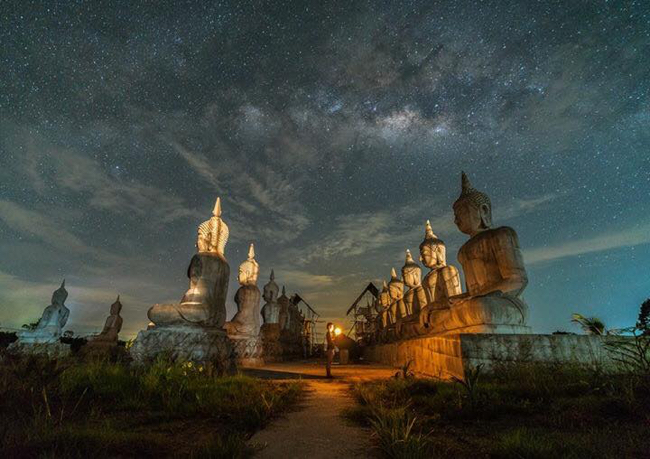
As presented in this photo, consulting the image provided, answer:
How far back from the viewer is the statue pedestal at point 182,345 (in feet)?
23.3

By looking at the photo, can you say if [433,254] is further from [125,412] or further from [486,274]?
[125,412]

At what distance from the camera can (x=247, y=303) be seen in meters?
14.6

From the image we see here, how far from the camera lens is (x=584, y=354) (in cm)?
541

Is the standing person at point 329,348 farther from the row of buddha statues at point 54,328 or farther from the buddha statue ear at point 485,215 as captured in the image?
the row of buddha statues at point 54,328

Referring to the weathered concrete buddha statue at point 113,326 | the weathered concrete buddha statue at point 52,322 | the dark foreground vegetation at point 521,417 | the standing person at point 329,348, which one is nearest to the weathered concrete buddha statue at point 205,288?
the standing person at point 329,348

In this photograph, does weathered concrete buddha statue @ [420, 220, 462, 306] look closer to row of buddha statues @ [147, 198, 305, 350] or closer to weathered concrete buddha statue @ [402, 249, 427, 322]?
weathered concrete buddha statue @ [402, 249, 427, 322]

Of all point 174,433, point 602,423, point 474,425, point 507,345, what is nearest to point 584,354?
point 507,345

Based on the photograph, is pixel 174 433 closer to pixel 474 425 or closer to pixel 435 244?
pixel 474 425

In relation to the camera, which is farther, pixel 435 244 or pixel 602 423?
pixel 435 244

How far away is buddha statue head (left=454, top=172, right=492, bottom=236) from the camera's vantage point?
335 inches

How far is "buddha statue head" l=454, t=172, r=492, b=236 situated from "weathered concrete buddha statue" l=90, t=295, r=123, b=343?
20.8 meters

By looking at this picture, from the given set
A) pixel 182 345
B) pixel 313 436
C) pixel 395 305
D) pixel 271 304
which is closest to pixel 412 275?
pixel 395 305

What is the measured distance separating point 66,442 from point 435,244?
12.4 m

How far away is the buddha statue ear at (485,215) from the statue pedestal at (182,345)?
7.21 metres
